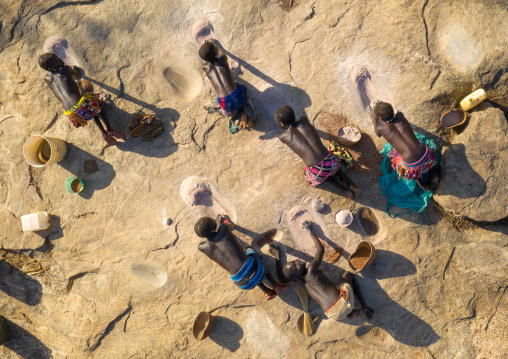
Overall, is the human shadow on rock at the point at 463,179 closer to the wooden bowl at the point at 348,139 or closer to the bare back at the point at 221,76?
the wooden bowl at the point at 348,139

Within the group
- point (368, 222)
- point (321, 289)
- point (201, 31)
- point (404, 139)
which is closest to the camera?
point (404, 139)

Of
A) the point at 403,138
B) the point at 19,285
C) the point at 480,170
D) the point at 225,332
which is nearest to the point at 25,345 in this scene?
the point at 19,285

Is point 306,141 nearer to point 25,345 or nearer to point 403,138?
point 403,138

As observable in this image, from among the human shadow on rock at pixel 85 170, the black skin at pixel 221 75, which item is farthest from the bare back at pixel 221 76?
the human shadow on rock at pixel 85 170

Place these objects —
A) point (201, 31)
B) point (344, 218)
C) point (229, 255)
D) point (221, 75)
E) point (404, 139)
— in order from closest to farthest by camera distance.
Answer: point (404, 139), point (229, 255), point (221, 75), point (344, 218), point (201, 31)

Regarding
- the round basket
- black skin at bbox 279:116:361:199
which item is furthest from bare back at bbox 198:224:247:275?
the round basket

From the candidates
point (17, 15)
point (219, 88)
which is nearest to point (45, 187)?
point (17, 15)
